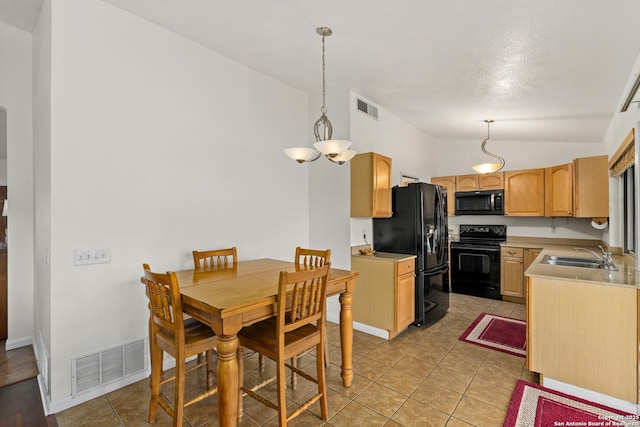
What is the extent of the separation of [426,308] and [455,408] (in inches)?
62.6

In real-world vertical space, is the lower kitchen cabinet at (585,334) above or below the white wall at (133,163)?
below

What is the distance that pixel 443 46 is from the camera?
2471 millimetres

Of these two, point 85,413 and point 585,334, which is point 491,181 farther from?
point 85,413

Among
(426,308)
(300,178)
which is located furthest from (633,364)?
(300,178)

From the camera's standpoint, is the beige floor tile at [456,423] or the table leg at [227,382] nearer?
the table leg at [227,382]

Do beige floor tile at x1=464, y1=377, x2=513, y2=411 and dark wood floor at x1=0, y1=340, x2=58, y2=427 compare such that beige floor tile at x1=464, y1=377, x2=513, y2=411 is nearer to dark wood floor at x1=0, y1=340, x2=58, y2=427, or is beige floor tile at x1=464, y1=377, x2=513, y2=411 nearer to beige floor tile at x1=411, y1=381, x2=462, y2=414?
beige floor tile at x1=411, y1=381, x2=462, y2=414

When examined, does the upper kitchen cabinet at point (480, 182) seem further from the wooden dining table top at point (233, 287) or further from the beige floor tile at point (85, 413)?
the beige floor tile at point (85, 413)

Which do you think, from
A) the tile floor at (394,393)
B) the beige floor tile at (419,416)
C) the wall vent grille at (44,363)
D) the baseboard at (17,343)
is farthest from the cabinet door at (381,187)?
the baseboard at (17,343)

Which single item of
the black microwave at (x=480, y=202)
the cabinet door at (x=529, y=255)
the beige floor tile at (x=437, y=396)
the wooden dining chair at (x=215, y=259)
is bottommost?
the beige floor tile at (x=437, y=396)

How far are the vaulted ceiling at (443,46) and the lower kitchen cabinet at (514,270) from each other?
1876 millimetres

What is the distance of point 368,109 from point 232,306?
3.06 metres

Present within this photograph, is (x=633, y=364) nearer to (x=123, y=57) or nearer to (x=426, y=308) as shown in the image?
(x=426, y=308)

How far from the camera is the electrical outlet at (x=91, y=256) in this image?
7.30 ft

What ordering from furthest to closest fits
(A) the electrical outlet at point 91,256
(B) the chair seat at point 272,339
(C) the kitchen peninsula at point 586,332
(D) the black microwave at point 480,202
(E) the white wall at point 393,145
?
1. (D) the black microwave at point 480,202
2. (E) the white wall at point 393,145
3. (A) the electrical outlet at point 91,256
4. (C) the kitchen peninsula at point 586,332
5. (B) the chair seat at point 272,339
